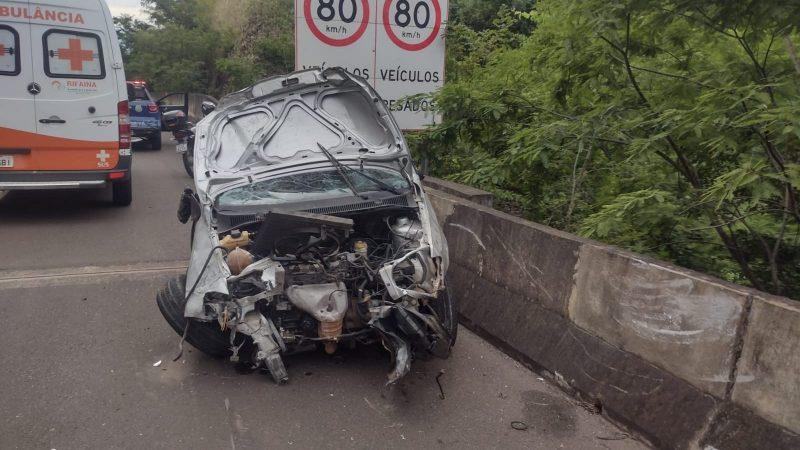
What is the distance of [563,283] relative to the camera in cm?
466

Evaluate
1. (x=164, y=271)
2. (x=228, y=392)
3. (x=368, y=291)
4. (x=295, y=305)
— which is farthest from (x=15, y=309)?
(x=368, y=291)

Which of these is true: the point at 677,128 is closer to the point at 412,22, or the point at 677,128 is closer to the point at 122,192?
the point at 412,22

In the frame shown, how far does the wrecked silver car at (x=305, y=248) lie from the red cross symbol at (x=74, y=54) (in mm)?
4053

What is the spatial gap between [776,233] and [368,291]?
2918mm

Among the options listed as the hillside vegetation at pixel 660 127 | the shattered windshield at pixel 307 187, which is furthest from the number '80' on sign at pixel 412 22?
the shattered windshield at pixel 307 187

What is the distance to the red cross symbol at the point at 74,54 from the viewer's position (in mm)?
8562

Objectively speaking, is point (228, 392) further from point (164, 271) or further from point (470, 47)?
point (470, 47)

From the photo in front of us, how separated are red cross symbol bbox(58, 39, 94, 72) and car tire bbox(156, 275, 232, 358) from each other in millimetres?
5315

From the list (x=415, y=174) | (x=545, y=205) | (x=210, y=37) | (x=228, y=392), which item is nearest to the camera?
(x=228, y=392)

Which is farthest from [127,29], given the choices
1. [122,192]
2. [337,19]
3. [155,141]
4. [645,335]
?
[645,335]

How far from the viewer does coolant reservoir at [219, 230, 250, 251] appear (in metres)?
4.37

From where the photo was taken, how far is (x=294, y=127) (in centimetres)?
567

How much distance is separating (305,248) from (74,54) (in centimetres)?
598

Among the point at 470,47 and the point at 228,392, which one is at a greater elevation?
the point at 470,47
